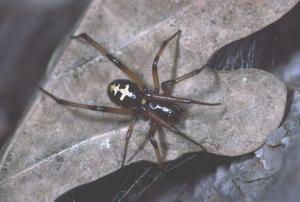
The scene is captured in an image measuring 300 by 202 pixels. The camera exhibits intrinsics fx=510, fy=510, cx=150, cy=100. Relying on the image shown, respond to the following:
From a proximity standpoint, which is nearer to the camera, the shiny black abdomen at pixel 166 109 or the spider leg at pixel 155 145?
the spider leg at pixel 155 145

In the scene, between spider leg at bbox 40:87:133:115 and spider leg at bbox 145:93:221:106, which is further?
spider leg at bbox 40:87:133:115

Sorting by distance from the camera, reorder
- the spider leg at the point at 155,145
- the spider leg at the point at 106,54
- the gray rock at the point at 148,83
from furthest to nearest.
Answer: the spider leg at the point at 106,54 < the spider leg at the point at 155,145 < the gray rock at the point at 148,83

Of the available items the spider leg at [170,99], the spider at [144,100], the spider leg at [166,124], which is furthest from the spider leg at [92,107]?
the spider leg at [170,99]

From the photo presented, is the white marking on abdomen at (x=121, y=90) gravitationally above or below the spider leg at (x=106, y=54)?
below

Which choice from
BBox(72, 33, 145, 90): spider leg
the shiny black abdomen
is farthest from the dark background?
the shiny black abdomen

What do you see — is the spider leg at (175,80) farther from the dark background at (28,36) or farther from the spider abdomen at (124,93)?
the dark background at (28,36)

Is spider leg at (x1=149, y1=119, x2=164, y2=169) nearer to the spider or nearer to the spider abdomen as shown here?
the spider

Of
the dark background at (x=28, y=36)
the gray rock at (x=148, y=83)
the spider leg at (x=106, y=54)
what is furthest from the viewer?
the dark background at (x=28, y=36)

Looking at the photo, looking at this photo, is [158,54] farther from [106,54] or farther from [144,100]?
[144,100]
